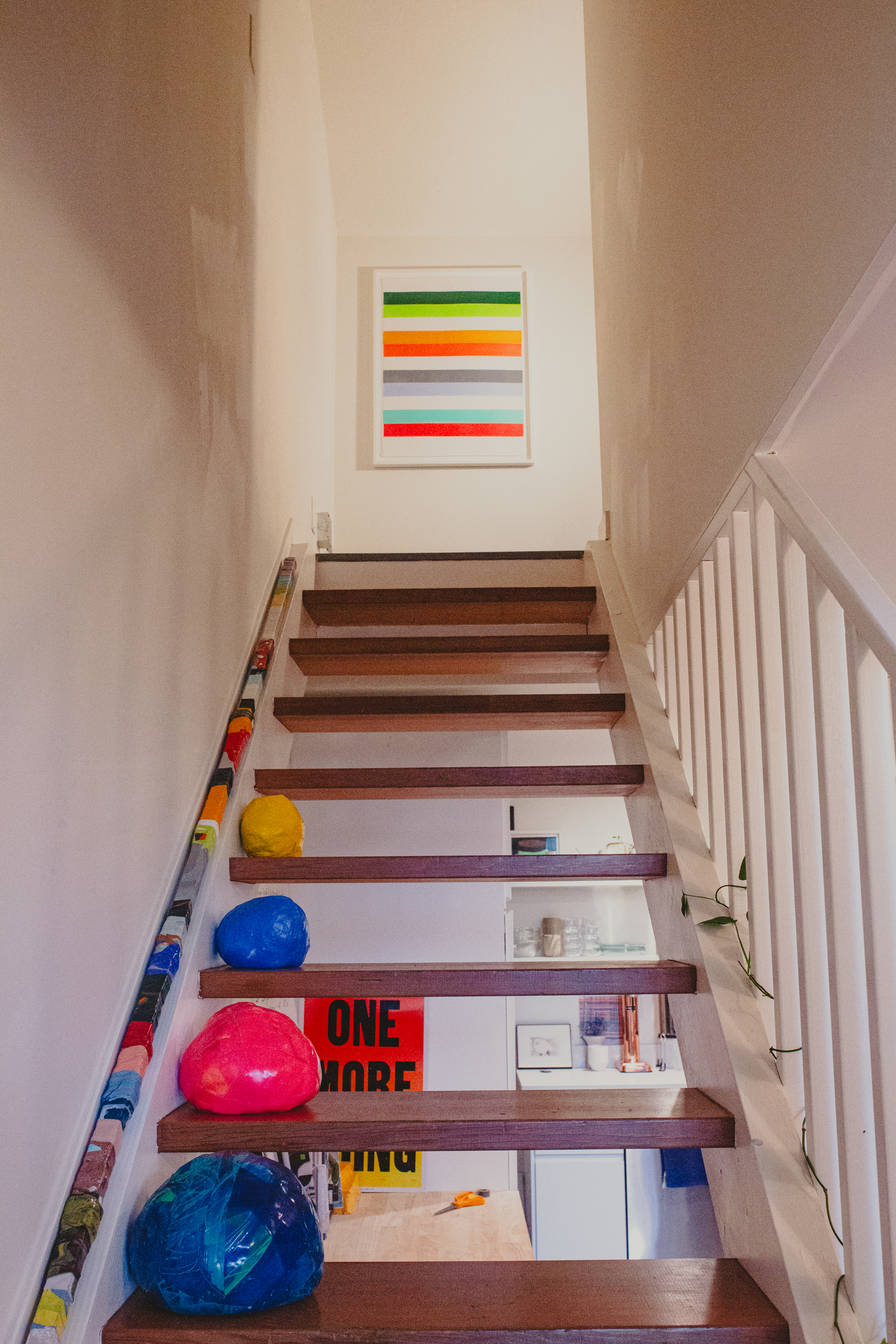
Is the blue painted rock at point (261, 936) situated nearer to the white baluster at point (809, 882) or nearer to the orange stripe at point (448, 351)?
the white baluster at point (809, 882)

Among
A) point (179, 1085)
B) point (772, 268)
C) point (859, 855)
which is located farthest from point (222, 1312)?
point (772, 268)

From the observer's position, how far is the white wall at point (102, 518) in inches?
42.7

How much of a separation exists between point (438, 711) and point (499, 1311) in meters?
1.47

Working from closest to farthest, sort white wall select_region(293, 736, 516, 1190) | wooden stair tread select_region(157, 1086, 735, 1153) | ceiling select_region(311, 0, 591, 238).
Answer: wooden stair tread select_region(157, 1086, 735, 1153)
white wall select_region(293, 736, 516, 1190)
ceiling select_region(311, 0, 591, 238)

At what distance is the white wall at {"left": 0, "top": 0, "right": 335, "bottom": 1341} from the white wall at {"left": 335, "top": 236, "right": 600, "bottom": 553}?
2.39 meters

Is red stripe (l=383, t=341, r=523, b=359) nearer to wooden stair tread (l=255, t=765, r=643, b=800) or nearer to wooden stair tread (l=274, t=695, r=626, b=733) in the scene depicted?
wooden stair tread (l=274, t=695, r=626, b=733)

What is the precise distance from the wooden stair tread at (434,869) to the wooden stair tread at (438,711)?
0.60 metres

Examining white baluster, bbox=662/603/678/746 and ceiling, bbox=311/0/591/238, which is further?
ceiling, bbox=311/0/591/238

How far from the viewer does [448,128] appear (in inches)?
174

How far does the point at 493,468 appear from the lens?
4.77 m

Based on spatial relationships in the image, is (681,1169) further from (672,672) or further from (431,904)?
(672,672)

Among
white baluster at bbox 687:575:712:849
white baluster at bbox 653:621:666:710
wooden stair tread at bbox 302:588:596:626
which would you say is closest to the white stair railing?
white baluster at bbox 687:575:712:849

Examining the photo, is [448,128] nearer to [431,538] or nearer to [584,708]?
[431,538]

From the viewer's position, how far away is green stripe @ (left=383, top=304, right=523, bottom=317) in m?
4.87
